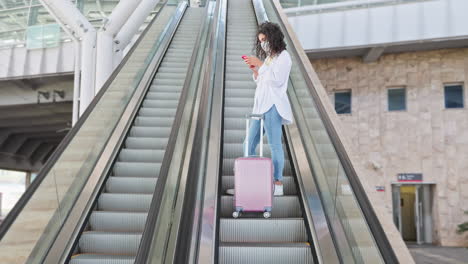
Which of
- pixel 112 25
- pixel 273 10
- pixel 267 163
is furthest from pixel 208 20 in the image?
pixel 267 163

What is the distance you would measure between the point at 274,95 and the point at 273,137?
0.41m

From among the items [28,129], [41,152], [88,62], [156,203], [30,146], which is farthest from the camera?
[41,152]

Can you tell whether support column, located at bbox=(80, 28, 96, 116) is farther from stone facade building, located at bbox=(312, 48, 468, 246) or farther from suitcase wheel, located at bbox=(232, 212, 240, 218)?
stone facade building, located at bbox=(312, 48, 468, 246)

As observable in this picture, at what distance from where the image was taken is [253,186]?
12.5 feet

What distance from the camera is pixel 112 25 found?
817 cm

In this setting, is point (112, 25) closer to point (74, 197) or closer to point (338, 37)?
point (74, 197)

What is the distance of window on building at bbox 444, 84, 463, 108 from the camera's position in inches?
569

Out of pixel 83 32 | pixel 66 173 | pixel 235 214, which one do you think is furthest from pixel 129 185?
pixel 83 32

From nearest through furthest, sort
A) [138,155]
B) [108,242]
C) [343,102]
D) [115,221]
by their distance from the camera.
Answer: [108,242], [115,221], [138,155], [343,102]

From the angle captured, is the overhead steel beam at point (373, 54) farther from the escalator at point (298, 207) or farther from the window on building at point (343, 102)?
the escalator at point (298, 207)

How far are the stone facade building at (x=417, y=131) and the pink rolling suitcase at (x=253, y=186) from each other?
33.7ft

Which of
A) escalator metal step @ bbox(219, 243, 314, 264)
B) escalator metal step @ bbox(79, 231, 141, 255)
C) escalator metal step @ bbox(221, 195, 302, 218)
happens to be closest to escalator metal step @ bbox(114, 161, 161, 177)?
escalator metal step @ bbox(221, 195, 302, 218)

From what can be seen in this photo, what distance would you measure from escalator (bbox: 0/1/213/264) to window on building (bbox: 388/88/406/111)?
10.0 m

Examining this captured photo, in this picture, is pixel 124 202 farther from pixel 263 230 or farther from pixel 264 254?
pixel 264 254
